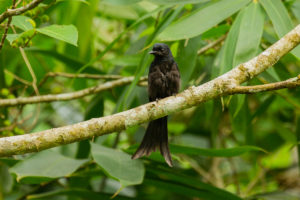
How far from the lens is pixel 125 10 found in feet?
13.3

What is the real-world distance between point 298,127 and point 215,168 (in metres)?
0.97

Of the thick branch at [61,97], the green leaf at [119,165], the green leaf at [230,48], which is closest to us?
the green leaf at [119,165]

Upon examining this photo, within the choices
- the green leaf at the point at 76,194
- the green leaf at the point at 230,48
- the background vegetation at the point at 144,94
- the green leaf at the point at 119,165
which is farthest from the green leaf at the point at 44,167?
the green leaf at the point at 230,48

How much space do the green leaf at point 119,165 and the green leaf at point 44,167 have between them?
176mm

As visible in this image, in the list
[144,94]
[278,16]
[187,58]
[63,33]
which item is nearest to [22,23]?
[63,33]

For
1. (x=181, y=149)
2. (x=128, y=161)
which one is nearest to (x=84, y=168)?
(x=128, y=161)

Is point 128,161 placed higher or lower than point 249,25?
lower

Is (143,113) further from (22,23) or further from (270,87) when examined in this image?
(22,23)

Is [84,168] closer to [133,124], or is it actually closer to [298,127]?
[133,124]

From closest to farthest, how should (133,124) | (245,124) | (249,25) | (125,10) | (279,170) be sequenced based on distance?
(133,124)
(249,25)
(245,124)
(125,10)
(279,170)

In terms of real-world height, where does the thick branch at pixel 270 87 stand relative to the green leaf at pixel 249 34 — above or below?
below

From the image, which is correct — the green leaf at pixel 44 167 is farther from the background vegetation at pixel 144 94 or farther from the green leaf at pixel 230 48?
the green leaf at pixel 230 48

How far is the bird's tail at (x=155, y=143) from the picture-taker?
8.78 feet

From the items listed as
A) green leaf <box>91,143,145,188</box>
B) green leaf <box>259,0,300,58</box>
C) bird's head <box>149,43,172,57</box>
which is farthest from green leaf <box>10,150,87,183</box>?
green leaf <box>259,0,300,58</box>
